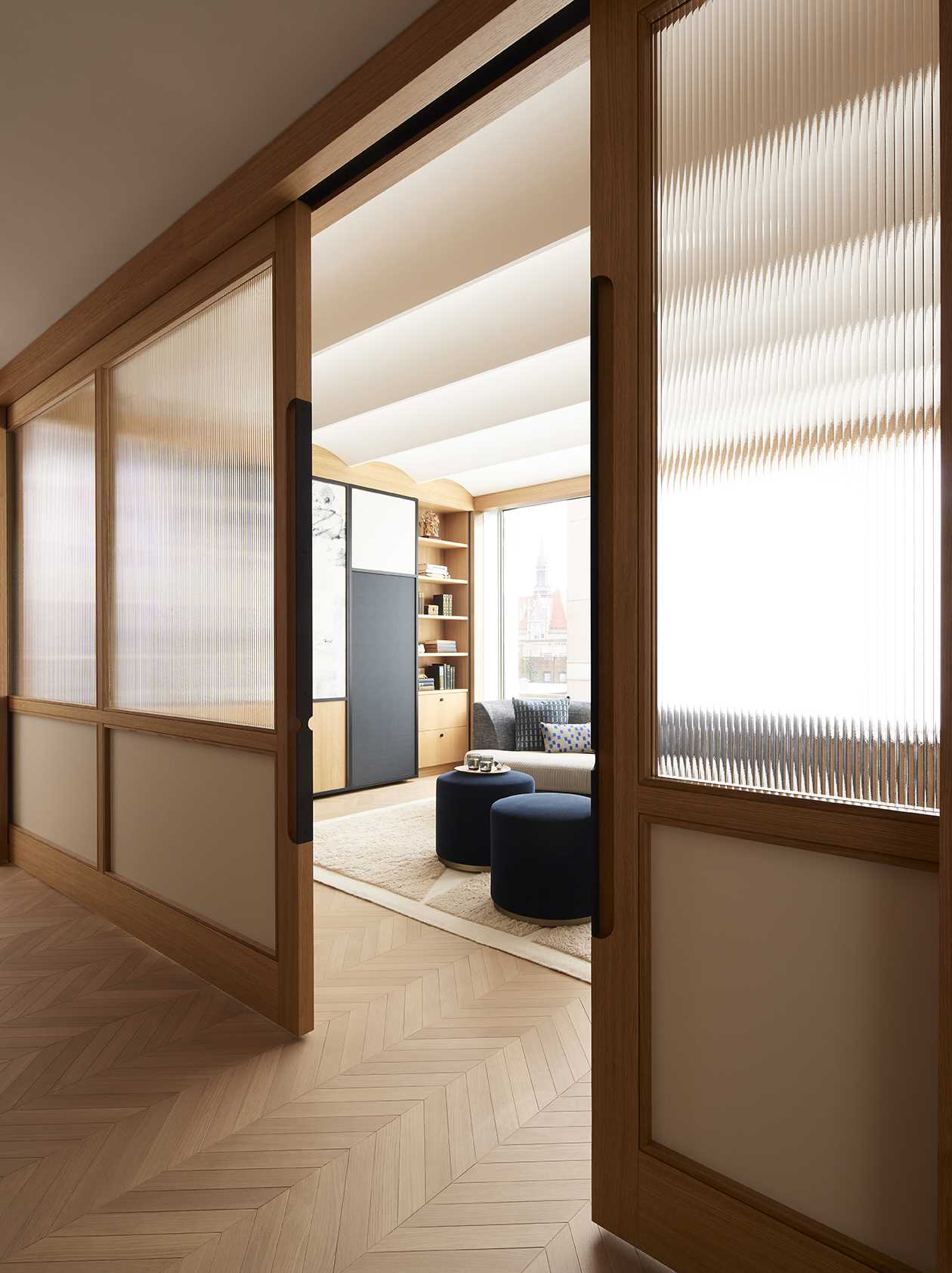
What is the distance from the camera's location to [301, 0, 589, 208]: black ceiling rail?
5.65 ft

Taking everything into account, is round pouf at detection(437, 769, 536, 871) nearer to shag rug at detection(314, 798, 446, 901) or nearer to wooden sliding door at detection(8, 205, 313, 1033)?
shag rug at detection(314, 798, 446, 901)

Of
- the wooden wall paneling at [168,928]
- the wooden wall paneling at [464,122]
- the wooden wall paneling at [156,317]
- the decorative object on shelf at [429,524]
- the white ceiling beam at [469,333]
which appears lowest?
the wooden wall paneling at [168,928]

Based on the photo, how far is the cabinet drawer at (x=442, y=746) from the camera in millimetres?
7273

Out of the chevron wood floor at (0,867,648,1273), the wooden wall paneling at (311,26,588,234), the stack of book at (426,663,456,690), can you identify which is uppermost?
the wooden wall paneling at (311,26,588,234)

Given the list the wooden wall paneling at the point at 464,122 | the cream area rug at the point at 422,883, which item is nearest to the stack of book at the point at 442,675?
the cream area rug at the point at 422,883

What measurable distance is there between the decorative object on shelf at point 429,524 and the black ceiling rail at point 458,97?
5200 millimetres

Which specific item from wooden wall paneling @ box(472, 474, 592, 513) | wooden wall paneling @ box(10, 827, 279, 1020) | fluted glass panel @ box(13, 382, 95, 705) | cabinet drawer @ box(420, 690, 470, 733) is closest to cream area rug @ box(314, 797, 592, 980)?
wooden wall paneling @ box(10, 827, 279, 1020)

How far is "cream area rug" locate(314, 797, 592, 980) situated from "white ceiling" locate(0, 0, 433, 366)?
2776 mm

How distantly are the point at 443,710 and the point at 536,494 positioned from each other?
224 cm

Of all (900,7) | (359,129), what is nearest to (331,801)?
(359,129)

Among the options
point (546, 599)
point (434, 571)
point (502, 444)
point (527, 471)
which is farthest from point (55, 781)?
point (546, 599)

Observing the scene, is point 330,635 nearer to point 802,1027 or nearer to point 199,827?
point 199,827

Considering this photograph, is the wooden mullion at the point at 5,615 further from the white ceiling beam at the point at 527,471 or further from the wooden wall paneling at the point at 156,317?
the white ceiling beam at the point at 527,471

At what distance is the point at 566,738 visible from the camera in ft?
19.8
